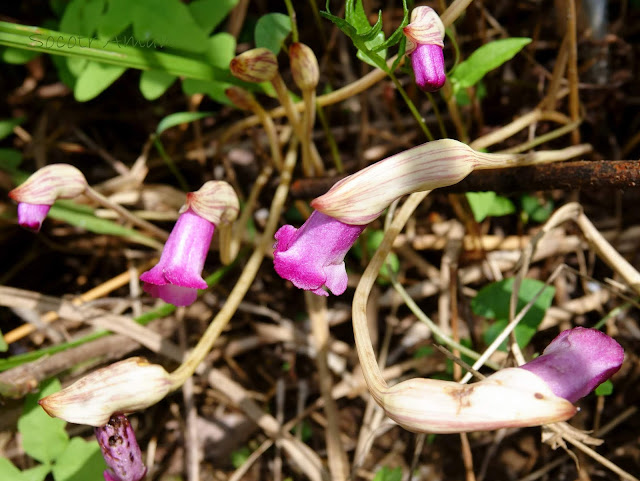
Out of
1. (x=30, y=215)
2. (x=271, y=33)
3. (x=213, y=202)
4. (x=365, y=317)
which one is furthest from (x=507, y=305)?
(x=30, y=215)

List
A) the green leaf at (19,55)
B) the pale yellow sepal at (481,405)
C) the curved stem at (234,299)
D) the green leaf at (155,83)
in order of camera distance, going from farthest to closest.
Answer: the green leaf at (19,55)
the green leaf at (155,83)
the curved stem at (234,299)
the pale yellow sepal at (481,405)

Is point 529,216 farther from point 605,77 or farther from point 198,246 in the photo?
point 198,246

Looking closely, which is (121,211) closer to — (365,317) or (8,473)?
(8,473)

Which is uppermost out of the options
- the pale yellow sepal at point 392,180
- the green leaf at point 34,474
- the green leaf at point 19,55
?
the green leaf at point 19,55

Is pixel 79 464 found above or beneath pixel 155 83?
beneath

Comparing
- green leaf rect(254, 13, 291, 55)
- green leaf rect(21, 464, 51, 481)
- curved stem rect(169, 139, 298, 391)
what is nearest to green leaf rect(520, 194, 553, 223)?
curved stem rect(169, 139, 298, 391)

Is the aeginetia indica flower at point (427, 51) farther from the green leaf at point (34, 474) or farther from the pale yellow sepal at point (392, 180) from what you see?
the green leaf at point (34, 474)

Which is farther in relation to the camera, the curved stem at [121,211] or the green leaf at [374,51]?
the curved stem at [121,211]

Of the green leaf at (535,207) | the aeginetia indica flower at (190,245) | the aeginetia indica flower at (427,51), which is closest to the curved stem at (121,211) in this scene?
the aeginetia indica flower at (190,245)
